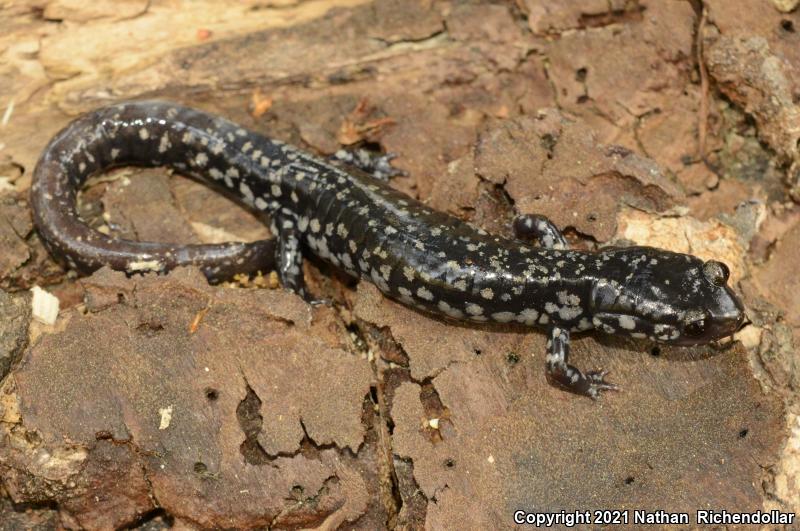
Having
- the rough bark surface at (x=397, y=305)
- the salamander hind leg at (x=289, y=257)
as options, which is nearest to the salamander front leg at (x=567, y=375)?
the rough bark surface at (x=397, y=305)

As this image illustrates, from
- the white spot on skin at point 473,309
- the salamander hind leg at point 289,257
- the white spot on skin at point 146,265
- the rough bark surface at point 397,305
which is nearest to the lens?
the rough bark surface at point 397,305

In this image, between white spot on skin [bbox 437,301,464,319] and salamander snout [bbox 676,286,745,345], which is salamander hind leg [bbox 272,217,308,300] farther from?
salamander snout [bbox 676,286,745,345]

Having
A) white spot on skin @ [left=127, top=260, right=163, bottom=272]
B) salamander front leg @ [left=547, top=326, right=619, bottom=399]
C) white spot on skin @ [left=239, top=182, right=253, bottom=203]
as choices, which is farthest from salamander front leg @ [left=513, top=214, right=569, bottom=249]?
white spot on skin @ [left=127, top=260, right=163, bottom=272]

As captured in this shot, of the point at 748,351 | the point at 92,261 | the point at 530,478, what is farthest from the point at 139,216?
the point at 748,351

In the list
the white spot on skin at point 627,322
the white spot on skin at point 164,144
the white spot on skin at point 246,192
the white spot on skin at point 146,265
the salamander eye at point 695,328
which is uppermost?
the white spot on skin at point 164,144

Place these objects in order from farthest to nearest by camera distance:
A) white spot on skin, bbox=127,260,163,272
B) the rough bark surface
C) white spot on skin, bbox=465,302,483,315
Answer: white spot on skin, bbox=127,260,163,272, white spot on skin, bbox=465,302,483,315, the rough bark surface

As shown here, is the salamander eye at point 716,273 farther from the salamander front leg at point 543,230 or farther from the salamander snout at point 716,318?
the salamander front leg at point 543,230
